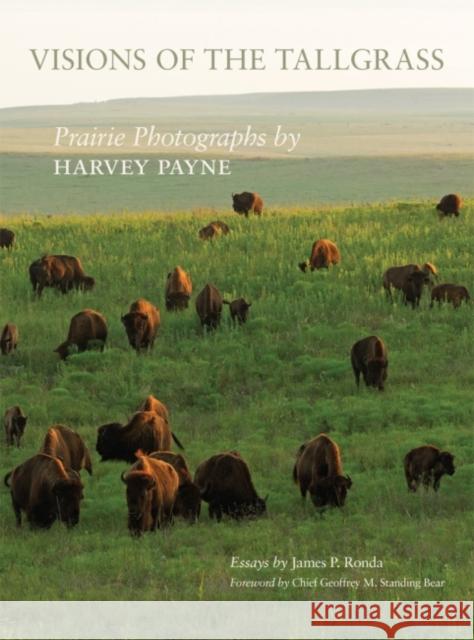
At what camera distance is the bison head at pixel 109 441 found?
794 inches

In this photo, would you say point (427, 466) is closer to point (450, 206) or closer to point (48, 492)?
point (48, 492)

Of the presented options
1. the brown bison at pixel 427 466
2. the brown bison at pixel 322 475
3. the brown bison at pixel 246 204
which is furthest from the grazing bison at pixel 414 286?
the brown bison at pixel 246 204

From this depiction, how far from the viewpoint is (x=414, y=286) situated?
28750mm

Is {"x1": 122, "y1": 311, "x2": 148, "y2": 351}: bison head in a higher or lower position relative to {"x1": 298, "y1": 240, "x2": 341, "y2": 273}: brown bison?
lower

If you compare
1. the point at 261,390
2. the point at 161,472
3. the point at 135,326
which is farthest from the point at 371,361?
the point at 161,472

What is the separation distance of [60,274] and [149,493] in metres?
14.7

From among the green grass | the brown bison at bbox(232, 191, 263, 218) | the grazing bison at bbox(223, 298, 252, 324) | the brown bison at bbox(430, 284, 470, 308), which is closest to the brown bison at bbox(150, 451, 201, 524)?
the green grass

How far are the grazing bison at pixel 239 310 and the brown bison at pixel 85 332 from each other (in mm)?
2560

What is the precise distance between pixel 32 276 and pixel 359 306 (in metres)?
7.09

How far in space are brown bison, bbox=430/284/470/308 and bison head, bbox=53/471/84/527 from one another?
42.5ft

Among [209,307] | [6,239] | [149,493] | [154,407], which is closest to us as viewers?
[149,493]

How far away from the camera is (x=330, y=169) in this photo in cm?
7412

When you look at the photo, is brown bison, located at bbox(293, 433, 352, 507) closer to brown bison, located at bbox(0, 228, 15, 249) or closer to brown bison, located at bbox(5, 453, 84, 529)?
brown bison, located at bbox(5, 453, 84, 529)

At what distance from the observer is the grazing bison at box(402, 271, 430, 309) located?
28.7 metres
